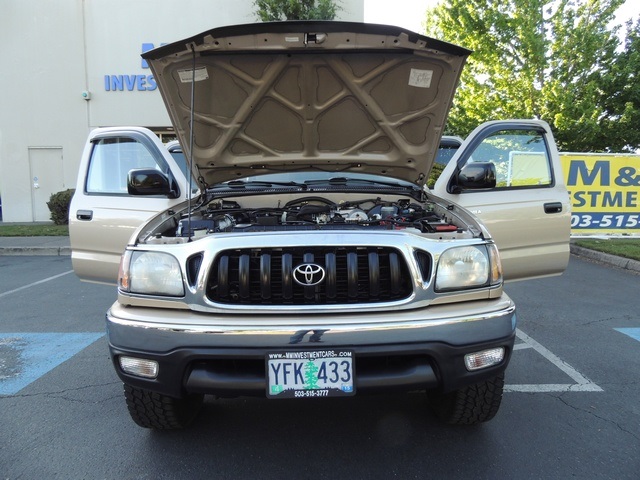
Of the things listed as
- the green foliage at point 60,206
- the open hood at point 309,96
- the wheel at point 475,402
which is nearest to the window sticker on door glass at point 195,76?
the open hood at point 309,96

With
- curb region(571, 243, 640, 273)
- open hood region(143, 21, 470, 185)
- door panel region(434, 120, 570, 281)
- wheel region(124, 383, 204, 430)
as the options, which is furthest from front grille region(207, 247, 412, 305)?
curb region(571, 243, 640, 273)

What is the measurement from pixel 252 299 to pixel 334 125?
1.67 metres

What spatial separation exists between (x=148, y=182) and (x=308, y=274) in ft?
5.59

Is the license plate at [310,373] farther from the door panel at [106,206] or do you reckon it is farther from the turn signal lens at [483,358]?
the door panel at [106,206]

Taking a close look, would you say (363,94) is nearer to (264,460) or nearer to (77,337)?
(264,460)

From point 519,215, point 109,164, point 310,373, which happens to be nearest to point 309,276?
point 310,373

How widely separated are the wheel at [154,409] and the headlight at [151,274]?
1.83 feet

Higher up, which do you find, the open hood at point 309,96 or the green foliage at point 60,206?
the open hood at point 309,96

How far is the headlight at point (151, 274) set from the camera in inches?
86.5

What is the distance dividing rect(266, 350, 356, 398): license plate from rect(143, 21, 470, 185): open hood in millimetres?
1407

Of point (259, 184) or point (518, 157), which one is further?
point (518, 157)

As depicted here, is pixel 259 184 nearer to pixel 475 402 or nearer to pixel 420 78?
pixel 420 78

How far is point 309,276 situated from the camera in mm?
2172

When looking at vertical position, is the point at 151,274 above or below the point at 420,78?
below
